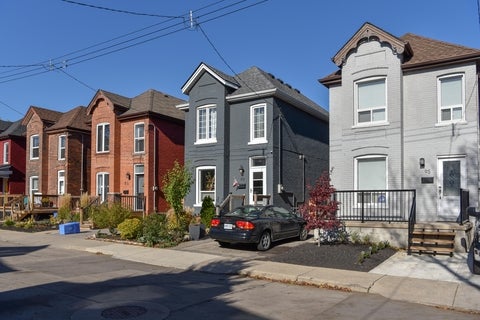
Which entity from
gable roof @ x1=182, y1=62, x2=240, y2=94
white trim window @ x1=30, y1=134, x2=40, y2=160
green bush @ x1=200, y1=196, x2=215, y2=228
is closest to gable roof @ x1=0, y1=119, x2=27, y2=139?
white trim window @ x1=30, y1=134, x2=40, y2=160

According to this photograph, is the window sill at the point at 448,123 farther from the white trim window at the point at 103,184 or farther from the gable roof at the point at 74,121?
the gable roof at the point at 74,121

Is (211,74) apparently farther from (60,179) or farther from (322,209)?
(60,179)

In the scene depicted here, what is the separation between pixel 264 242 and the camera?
1436cm

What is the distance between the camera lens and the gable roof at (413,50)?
15.2m

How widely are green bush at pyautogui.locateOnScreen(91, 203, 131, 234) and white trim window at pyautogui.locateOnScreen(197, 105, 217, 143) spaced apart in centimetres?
537

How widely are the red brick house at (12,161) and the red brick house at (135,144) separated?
11626mm

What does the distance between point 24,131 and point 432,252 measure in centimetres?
3513

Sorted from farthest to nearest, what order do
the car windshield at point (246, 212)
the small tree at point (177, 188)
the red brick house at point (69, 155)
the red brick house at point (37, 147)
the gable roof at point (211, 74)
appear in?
1. the red brick house at point (37, 147)
2. the red brick house at point (69, 155)
3. the gable roof at point (211, 74)
4. the small tree at point (177, 188)
5. the car windshield at point (246, 212)

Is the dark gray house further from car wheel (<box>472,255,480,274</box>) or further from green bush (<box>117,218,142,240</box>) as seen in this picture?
car wheel (<box>472,255,480,274</box>)

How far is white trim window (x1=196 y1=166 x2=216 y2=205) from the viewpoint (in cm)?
2284

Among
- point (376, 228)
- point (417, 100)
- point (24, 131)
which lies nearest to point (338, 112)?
point (417, 100)

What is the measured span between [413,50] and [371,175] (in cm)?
516

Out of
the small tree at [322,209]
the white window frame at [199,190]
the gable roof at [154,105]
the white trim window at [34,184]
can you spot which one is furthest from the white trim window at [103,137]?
the small tree at [322,209]

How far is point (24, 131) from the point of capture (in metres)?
37.5
